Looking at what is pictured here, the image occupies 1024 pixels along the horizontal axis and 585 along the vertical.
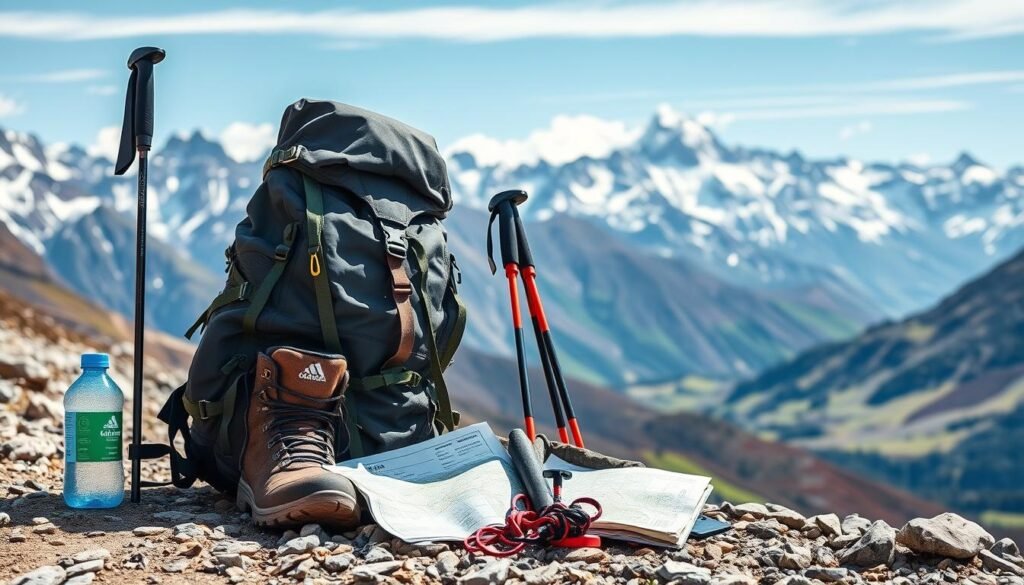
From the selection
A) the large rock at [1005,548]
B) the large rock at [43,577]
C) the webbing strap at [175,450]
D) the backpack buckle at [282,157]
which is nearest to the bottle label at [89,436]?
the webbing strap at [175,450]

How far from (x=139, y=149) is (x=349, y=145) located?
4.15 feet

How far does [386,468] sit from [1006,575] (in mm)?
3408

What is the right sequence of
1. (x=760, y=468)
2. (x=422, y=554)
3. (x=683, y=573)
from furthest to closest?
(x=760, y=468) → (x=422, y=554) → (x=683, y=573)

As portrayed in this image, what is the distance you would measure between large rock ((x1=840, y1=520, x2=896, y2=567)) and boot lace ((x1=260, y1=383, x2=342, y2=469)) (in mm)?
2875

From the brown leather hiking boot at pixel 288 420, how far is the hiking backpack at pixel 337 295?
0.24m

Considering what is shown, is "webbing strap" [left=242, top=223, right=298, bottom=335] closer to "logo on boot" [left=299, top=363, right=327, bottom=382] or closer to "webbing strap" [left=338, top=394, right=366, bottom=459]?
"logo on boot" [left=299, top=363, right=327, bottom=382]

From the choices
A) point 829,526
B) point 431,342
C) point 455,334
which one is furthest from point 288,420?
point 829,526

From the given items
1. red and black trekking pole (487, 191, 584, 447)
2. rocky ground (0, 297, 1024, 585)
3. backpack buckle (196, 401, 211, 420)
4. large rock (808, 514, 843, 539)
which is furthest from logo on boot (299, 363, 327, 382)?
large rock (808, 514, 843, 539)

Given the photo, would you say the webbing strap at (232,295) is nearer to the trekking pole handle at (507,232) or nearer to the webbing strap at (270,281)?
the webbing strap at (270,281)

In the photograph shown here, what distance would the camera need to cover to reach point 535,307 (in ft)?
30.5

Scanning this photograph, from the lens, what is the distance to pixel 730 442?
177 metres

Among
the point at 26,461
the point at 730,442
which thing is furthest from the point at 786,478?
the point at 26,461

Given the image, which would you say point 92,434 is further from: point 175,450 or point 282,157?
point 282,157

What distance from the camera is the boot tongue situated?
748 centimetres
